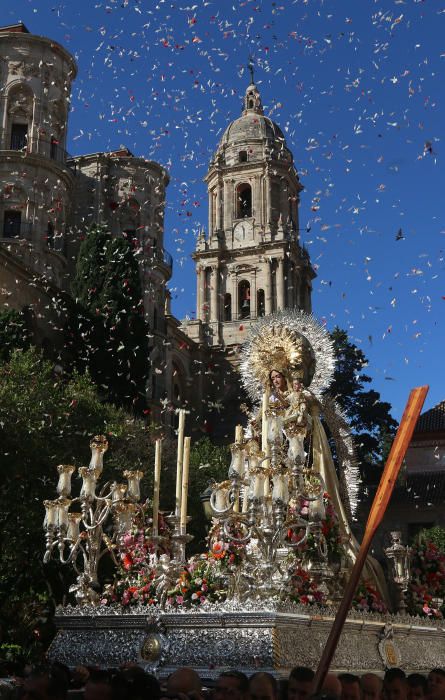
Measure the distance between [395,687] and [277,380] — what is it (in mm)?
5183

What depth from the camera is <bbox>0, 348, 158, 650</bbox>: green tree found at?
17.9 meters

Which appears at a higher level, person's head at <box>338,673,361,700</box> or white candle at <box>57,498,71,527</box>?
white candle at <box>57,498,71,527</box>

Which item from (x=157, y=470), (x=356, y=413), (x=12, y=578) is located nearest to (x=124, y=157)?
(x=356, y=413)

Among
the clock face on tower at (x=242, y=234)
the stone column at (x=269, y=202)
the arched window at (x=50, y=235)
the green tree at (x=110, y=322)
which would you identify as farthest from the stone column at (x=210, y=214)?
the green tree at (x=110, y=322)

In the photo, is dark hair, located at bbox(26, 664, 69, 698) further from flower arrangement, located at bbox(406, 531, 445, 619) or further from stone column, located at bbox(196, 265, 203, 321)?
stone column, located at bbox(196, 265, 203, 321)

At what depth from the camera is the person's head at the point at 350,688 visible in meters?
5.46

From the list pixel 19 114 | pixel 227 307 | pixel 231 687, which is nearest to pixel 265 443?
pixel 231 687

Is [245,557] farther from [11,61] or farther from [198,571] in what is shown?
[11,61]

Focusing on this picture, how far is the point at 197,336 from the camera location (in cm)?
5162

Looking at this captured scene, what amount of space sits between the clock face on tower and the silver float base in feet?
152

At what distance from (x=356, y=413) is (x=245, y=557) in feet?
123

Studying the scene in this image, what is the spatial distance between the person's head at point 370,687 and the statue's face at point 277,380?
4970 millimetres

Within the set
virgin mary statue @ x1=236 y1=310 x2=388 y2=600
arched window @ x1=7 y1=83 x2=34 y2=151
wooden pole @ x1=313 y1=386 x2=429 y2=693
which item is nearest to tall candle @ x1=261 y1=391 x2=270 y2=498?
virgin mary statue @ x1=236 y1=310 x2=388 y2=600

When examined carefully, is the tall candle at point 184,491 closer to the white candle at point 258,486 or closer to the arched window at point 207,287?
the white candle at point 258,486
